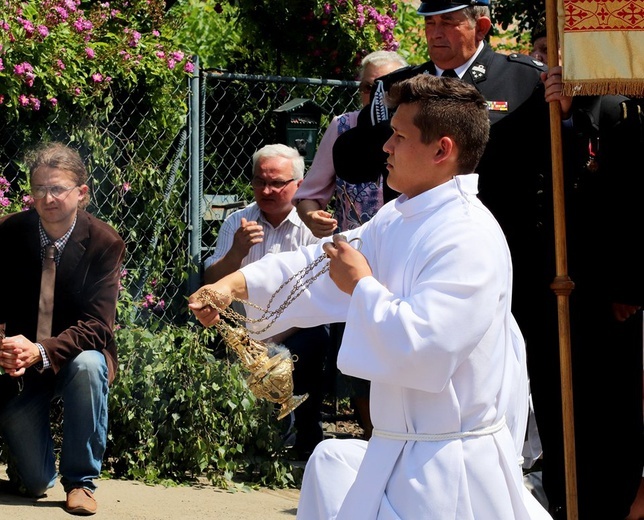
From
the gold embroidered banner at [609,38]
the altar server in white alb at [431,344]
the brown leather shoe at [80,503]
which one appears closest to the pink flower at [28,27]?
the brown leather shoe at [80,503]

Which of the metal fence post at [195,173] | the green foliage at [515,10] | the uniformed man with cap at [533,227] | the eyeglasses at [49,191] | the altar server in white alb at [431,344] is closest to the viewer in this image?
the altar server in white alb at [431,344]

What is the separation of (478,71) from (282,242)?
1839 millimetres

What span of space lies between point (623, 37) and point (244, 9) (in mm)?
3946

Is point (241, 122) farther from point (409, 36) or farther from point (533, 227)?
point (409, 36)

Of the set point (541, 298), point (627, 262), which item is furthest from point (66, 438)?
point (627, 262)

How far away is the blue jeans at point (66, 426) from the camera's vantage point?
5.30 meters

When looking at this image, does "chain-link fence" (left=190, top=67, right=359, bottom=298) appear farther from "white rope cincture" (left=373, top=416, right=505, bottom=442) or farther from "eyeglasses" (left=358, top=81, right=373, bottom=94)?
"white rope cincture" (left=373, top=416, right=505, bottom=442)

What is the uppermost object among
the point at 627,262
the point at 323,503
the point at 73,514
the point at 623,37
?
the point at 623,37

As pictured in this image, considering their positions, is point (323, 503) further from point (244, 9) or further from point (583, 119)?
point (244, 9)

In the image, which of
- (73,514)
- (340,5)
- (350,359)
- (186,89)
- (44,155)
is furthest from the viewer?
(340,5)

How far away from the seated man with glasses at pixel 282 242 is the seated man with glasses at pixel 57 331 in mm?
793

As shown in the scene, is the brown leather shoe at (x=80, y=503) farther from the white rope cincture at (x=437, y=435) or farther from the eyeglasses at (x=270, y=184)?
the white rope cincture at (x=437, y=435)

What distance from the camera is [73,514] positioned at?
5184 mm

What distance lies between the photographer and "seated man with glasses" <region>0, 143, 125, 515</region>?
5305 mm
